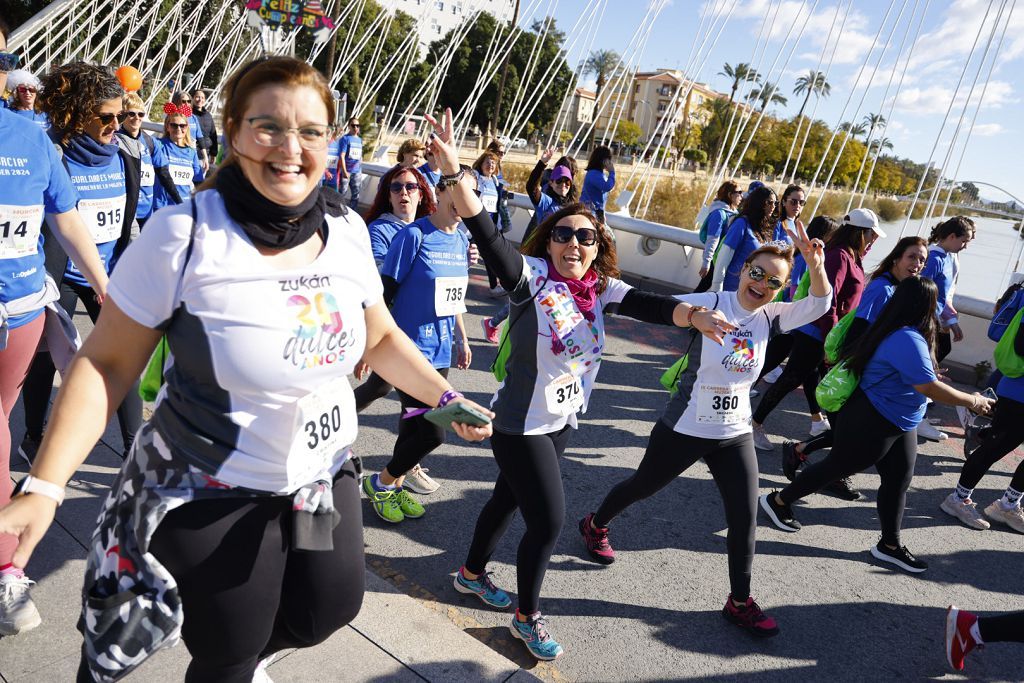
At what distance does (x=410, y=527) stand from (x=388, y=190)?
197 centimetres

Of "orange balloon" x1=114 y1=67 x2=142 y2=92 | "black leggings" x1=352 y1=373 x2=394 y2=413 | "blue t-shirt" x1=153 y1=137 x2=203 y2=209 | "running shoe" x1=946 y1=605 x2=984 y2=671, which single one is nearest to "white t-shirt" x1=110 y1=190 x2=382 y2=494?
"black leggings" x1=352 y1=373 x2=394 y2=413

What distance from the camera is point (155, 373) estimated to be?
171cm

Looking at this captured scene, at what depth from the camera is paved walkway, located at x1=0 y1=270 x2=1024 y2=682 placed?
2729mm

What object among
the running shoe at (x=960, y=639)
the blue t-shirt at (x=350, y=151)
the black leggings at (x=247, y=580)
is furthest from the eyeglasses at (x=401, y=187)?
the blue t-shirt at (x=350, y=151)

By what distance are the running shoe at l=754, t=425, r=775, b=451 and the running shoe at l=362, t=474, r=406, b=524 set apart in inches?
120

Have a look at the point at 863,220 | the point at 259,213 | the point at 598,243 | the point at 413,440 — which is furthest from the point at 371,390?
the point at 863,220

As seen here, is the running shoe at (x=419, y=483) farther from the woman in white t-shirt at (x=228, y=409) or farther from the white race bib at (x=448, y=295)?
the woman in white t-shirt at (x=228, y=409)

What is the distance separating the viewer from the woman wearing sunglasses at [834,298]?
18.3ft

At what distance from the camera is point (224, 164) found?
167 centimetres

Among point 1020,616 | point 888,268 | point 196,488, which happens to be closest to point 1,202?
point 196,488

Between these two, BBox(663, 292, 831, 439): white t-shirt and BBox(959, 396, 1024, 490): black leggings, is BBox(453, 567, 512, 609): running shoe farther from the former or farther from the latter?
BBox(959, 396, 1024, 490): black leggings

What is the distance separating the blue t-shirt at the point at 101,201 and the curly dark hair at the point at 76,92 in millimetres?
254

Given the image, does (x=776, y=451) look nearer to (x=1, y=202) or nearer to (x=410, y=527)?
(x=410, y=527)

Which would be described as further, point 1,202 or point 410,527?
point 410,527
